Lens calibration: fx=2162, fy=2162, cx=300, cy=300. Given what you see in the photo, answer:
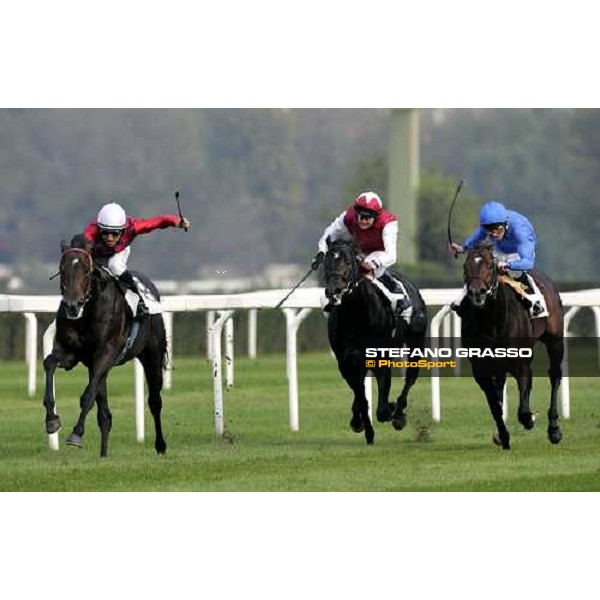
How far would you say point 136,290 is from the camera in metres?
13.5

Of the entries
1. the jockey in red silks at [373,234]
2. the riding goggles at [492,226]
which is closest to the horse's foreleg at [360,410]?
the jockey in red silks at [373,234]

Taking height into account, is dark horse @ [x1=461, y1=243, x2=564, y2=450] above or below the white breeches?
below

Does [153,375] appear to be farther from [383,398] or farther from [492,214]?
[492,214]

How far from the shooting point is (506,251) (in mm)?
13977

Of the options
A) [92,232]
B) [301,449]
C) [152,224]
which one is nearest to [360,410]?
[301,449]

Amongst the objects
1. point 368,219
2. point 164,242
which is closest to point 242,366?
point 368,219

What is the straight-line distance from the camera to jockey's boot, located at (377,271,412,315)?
14180mm

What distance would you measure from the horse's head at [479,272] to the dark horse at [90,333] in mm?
2096

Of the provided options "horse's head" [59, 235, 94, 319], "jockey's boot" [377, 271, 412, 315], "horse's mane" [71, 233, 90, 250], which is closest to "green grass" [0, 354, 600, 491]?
"jockey's boot" [377, 271, 412, 315]

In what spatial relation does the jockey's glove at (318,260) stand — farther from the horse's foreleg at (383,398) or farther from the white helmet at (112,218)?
the white helmet at (112,218)

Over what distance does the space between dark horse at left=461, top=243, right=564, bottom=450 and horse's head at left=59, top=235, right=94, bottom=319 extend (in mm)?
2265

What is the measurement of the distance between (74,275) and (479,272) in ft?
7.91

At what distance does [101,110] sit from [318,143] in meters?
6.59

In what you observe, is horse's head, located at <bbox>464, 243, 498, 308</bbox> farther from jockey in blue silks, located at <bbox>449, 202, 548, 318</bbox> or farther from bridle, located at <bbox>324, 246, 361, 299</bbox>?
bridle, located at <bbox>324, 246, 361, 299</bbox>
